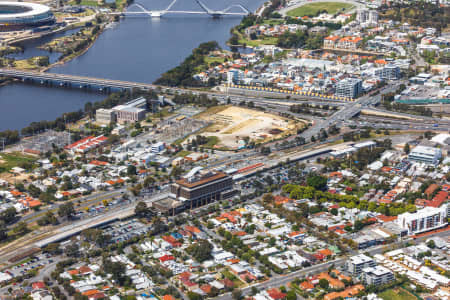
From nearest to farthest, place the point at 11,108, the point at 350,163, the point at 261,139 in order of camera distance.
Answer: the point at 350,163 → the point at 261,139 → the point at 11,108

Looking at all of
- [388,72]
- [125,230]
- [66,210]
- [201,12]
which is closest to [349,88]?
[388,72]

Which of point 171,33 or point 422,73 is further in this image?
point 171,33

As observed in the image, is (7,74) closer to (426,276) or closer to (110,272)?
(110,272)

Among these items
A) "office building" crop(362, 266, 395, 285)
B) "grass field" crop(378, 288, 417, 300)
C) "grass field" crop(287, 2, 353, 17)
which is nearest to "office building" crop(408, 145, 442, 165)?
Answer: "office building" crop(362, 266, 395, 285)

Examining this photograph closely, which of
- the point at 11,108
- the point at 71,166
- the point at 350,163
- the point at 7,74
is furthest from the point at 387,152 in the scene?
the point at 7,74

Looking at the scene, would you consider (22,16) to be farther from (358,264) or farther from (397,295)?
(397,295)

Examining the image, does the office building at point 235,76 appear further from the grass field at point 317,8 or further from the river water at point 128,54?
the grass field at point 317,8
